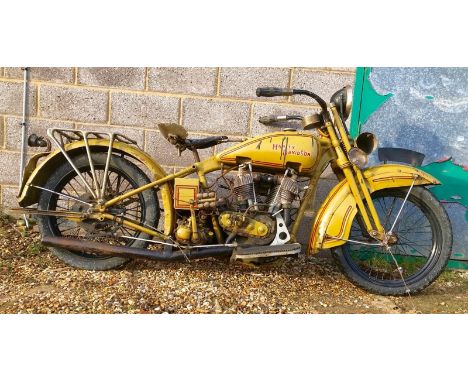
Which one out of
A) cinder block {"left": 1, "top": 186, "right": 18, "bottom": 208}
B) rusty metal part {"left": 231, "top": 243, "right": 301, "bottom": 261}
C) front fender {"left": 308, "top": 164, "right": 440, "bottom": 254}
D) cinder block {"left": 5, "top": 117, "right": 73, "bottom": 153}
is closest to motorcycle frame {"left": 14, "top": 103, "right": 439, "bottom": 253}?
front fender {"left": 308, "top": 164, "right": 440, "bottom": 254}

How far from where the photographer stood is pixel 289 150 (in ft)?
8.51

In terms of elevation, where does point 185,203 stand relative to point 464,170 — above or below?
below

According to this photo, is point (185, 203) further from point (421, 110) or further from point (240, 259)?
point (421, 110)

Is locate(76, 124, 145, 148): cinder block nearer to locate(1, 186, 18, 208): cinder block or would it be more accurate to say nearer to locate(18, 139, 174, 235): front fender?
locate(18, 139, 174, 235): front fender

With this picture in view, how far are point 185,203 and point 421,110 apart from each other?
7.91 ft

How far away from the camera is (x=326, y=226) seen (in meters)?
2.70

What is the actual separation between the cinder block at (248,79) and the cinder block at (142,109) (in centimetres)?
50

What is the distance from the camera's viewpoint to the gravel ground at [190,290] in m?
2.44

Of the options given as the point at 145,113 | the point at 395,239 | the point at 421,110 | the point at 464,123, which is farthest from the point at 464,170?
the point at 145,113

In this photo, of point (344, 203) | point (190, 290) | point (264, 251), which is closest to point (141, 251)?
point (190, 290)

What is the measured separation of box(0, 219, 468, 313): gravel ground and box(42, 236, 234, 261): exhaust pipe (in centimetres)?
22

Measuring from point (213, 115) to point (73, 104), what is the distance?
52.3 inches

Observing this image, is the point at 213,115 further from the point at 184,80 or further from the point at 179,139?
the point at 179,139

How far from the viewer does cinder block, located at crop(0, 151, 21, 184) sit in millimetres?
3496
